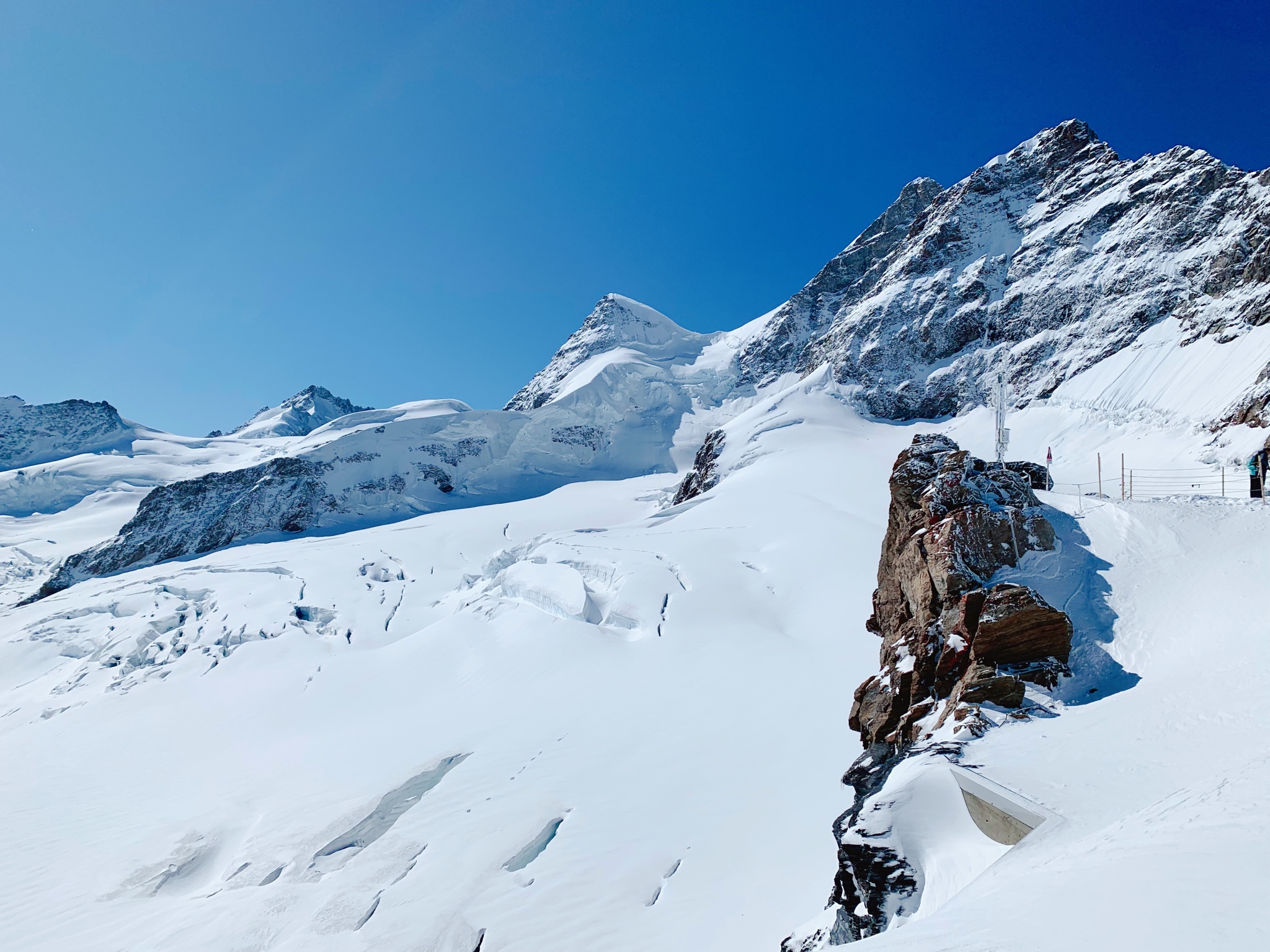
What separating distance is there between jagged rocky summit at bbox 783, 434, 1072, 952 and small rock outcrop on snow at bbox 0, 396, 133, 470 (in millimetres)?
110137

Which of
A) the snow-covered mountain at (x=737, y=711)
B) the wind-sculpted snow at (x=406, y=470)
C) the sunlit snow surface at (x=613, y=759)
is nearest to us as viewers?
the sunlit snow surface at (x=613, y=759)

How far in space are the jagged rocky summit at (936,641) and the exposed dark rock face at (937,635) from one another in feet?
0.06

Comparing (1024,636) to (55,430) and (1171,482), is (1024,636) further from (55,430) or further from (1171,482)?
(55,430)

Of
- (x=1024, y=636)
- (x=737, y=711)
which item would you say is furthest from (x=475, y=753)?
(x=1024, y=636)

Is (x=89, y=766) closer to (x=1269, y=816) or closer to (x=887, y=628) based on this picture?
(x=887, y=628)

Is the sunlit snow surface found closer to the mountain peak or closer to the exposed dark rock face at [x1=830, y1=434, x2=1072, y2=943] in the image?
the exposed dark rock face at [x1=830, y1=434, x2=1072, y2=943]

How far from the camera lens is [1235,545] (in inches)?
412

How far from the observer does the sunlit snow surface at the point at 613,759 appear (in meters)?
5.59

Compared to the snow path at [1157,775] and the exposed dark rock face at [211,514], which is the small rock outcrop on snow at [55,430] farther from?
the snow path at [1157,775]

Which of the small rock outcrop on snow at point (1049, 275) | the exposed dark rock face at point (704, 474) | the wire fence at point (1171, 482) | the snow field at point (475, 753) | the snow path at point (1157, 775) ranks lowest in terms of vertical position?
the snow field at point (475, 753)

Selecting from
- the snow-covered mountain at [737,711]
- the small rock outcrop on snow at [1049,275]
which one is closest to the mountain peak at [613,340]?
the small rock outcrop on snow at [1049,275]

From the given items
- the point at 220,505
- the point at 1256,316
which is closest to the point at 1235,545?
the point at 1256,316

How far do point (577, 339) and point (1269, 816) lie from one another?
94589mm

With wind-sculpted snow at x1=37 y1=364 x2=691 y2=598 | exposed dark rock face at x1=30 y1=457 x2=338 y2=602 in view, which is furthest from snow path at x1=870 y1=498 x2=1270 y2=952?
exposed dark rock face at x1=30 y1=457 x2=338 y2=602
